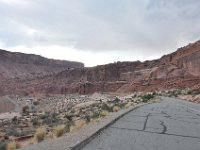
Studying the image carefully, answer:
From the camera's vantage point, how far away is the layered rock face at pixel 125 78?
326 ft

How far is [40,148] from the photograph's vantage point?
8500 mm

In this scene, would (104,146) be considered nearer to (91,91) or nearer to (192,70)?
(192,70)

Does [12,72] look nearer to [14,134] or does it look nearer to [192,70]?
[192,70]

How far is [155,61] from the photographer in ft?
420

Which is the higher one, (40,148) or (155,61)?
(155,61)

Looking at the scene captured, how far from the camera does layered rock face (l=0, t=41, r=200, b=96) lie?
99.4m

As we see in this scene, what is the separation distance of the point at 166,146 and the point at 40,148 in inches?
127

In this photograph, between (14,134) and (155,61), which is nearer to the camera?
(14,134)

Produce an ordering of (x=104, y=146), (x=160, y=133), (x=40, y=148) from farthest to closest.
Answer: (x=160, y=133)
(x=104, y=146)
(x=40, y=148)

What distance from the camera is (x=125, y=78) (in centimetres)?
13262

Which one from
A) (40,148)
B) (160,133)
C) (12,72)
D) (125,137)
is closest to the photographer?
(40,148)

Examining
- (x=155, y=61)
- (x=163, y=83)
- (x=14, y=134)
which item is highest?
(x=155, y=61)

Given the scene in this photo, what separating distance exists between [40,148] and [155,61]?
397 ft

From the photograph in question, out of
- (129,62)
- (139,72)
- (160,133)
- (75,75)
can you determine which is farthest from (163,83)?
(160,133)
